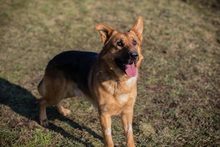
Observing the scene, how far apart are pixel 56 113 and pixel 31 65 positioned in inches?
106

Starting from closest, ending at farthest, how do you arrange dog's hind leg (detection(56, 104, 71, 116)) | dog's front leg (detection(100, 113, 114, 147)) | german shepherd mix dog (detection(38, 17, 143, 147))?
german shepherd mix dog (detection(38, 17, 143, 147)) → dog's front leg (detection(100, 113, 114, 147)) → dog's hind leg (detection(56, 104, 71, 116))

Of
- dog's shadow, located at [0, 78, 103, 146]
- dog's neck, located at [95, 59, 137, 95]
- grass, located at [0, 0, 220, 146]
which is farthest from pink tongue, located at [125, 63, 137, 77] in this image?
dog's shadow, located at [0, 78, 103, 146]

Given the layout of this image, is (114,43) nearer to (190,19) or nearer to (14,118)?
(14,118)

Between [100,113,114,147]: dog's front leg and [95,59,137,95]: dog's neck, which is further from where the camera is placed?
[100,113,114,147]: dog's front leg

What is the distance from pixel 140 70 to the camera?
20.5 feet

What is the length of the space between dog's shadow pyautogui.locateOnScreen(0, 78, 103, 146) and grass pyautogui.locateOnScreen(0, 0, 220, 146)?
2 centimetres

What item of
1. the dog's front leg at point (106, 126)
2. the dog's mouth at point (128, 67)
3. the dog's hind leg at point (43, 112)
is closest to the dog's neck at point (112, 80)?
the dog's mouth at point (128, 67)

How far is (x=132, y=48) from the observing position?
311 cm

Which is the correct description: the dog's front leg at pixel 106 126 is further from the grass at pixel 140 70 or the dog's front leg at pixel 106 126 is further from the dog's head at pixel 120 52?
the dog's head at pixel 120 52

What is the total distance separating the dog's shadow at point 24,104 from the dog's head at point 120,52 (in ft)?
5.79

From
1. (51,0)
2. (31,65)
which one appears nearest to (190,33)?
(31,65)

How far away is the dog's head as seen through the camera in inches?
119

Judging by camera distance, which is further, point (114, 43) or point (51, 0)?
point (51, 0)

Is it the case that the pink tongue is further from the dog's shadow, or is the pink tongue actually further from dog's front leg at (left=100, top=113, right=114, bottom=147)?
the dog's shadow
